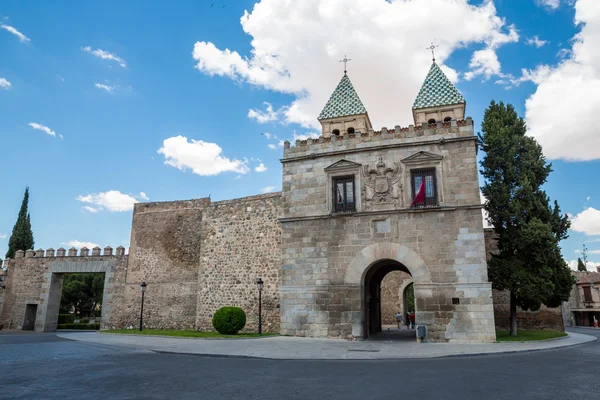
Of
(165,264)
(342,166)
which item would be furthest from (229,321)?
(342,166)

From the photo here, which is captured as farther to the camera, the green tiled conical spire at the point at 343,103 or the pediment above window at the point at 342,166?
the green tiled conical spire at the point at 343,103

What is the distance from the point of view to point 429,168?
16266 millimetres

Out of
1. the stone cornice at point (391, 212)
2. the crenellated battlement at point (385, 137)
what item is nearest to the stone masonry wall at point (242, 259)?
the stone cornice at point (391, 212)

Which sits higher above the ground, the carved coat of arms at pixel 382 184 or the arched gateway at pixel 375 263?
the carved coat of arms at pixel 382 184

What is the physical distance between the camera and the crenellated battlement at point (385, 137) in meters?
16.2

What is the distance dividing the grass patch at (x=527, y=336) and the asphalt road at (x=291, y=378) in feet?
16.3

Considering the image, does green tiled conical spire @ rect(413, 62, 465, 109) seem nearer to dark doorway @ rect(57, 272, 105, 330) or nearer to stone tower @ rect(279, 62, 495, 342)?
stone tower @ rect(279, 62, 495, 342)

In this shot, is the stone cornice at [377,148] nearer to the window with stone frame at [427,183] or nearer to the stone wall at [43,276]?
the window with stone frame at [427,183]

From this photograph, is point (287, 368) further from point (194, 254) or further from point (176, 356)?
point (194, 254)

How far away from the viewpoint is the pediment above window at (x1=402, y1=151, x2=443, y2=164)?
16.1 metres

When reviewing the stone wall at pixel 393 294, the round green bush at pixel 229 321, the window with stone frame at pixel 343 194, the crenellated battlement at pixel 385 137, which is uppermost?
the crenellated battlement at pixel 385 137

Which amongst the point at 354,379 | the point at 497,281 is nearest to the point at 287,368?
the point at 354,379

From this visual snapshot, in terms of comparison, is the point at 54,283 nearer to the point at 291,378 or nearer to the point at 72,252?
the point at 72,252

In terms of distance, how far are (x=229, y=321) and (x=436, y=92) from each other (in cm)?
1574
